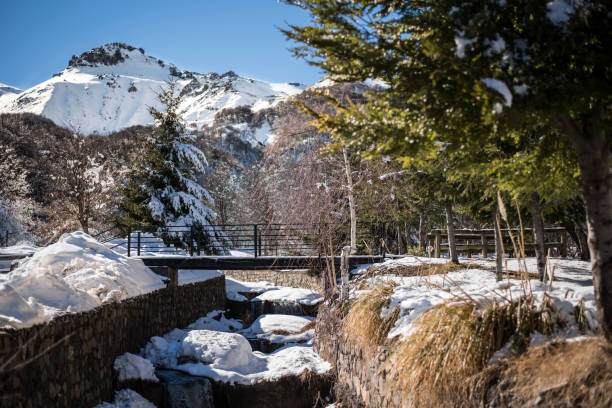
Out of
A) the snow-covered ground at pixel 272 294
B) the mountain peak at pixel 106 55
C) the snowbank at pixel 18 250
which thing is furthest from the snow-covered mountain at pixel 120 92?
the snow-covered ground at pixel 272 294

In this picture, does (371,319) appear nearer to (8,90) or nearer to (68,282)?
(68,282)

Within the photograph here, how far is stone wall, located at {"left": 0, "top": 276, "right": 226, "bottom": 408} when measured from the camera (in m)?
3.79

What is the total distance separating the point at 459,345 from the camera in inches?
113

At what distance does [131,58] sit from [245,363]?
141187 millimetres

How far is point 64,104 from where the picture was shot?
3359 inches

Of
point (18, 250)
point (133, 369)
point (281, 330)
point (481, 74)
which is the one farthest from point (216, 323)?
point (481, 74)

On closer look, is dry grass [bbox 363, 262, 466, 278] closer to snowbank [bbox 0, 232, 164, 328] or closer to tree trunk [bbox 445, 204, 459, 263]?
tree trunk [bbox 445, 204, 459, 263]

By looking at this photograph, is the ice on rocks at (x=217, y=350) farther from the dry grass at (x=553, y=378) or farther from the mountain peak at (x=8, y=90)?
the mountain peak at (x=8, y=90)

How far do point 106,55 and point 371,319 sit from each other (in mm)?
140185

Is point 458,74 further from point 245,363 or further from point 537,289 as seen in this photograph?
point 245,363

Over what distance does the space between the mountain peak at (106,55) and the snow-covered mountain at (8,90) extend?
77.0 ft

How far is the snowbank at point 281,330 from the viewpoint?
350 inches

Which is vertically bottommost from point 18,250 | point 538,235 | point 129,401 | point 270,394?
point 270,394

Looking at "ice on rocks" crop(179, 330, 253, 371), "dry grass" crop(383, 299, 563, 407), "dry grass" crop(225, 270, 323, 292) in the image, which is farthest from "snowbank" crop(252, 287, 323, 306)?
"dry grass" crop(383, 299, 563, 407)
